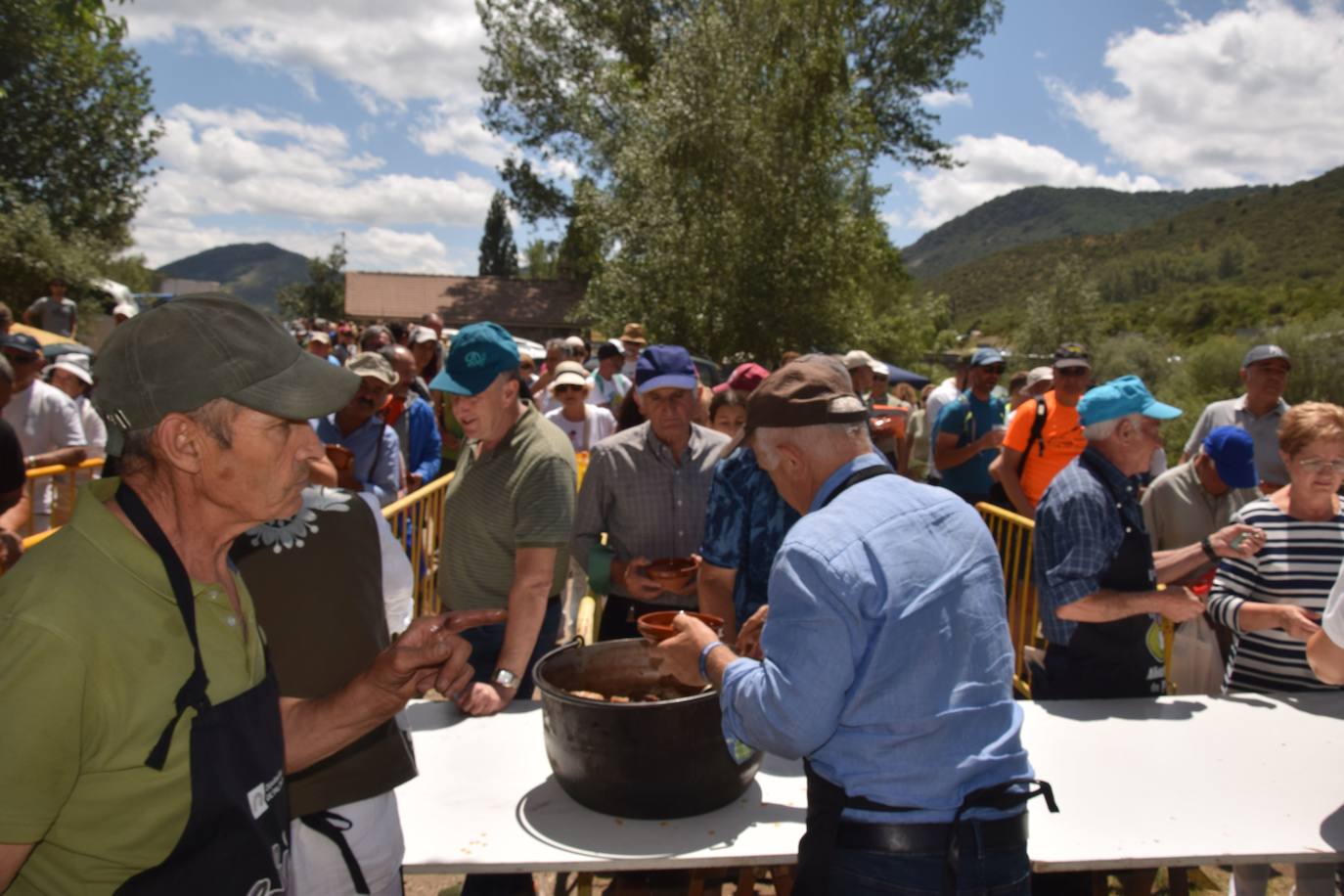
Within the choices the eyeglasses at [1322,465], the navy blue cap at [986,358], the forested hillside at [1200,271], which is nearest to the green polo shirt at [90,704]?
the eyeglasses at [1322,465]

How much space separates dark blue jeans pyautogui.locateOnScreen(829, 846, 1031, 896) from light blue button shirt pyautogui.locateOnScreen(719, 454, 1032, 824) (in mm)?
85

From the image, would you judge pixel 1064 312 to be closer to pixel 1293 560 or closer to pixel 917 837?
pixel 1293 560

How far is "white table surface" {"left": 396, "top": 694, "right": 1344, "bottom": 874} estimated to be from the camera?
2348 mm

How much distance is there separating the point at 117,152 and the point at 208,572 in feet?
115

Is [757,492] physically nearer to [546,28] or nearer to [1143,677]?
[1143,677]

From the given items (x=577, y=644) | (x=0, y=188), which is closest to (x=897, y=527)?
(x=577, y=644)

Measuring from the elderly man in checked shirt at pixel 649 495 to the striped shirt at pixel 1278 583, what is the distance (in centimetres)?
213

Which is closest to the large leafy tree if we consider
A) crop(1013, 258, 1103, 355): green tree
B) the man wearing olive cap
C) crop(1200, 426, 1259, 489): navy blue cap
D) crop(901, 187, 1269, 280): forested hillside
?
crop(1200, 426, 1259, 489): navy blue cap

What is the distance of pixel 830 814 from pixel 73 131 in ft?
115

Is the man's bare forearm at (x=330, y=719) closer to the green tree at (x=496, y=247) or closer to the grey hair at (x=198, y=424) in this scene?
the grey hair at (x=198, y=424)

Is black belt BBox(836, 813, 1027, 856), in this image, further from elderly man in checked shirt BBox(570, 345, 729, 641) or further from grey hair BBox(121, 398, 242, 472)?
elderly man in checked shirt BBox(570, 345, 729, 641)

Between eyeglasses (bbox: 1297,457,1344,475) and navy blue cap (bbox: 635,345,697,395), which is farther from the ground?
navy blue cap (bbox: 635,345,697,395)

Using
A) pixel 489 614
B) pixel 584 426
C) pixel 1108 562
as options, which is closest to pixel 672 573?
pixel 489 614

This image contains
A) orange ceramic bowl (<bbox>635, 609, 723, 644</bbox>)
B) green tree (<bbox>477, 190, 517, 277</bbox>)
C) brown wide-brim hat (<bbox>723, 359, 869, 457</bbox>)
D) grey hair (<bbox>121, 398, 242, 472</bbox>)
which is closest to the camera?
grey hair (<bbox>121, 398, 242, 472</bbox>)
